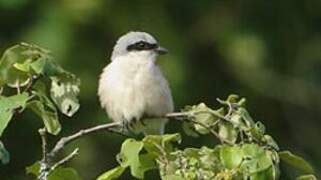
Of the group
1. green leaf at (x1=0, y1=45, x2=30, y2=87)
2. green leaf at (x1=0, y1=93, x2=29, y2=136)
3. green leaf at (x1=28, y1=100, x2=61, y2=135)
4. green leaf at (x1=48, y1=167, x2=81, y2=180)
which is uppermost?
green leaf at (x1=0, y1=45, x2=30, y2=87)

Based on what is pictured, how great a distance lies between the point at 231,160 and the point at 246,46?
18.1ft

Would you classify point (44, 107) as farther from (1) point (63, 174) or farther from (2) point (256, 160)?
(2) point (256, 160)

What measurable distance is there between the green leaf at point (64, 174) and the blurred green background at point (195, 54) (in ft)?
13.8

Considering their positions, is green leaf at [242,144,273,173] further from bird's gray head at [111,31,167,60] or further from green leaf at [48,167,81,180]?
bird's gray head at [111,31,167,60]

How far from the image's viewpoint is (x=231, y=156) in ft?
11.1

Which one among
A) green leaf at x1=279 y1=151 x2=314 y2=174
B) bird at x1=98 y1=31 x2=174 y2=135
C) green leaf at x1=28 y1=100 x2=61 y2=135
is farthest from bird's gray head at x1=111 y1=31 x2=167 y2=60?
green leaf at x1=279 y1=151 x2=314 y2=174

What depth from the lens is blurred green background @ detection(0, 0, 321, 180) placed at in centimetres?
830

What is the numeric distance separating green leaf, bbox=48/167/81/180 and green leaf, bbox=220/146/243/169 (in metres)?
0.42

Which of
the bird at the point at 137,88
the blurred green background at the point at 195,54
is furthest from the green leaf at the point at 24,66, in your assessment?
the blurred green background at the point at 195,54

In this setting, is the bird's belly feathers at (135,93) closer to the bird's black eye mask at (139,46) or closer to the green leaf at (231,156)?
the bird's black eye mask at (139,46)

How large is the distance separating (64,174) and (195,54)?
576 cm

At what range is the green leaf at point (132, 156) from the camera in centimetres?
345

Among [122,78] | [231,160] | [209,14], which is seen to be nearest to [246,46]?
[209,14]

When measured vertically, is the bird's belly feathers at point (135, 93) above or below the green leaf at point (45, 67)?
below
